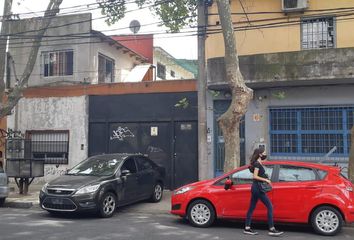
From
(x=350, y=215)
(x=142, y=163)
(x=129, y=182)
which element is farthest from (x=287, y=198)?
(x=142, y=163)

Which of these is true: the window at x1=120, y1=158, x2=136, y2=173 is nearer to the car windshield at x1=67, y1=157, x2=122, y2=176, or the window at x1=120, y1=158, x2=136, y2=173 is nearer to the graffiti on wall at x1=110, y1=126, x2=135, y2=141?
the car windshield at x1=67, y1=157, x2=122, y2=176

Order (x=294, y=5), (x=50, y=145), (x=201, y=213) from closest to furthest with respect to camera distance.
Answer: (x=201, y=213) → (x=294, y=5) → (x=50, y=145)

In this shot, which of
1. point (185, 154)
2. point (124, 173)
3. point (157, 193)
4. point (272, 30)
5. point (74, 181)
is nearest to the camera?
point (74, 181)

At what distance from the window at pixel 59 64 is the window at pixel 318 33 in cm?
965

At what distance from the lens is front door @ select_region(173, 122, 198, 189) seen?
15.4m

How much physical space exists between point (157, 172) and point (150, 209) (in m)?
1.56

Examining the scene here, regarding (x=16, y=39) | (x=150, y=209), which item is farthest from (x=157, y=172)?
(x=16, y=39)

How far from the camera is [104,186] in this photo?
34.5 ft

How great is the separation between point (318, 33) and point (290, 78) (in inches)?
92.5

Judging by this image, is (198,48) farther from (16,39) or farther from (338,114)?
(16,39)

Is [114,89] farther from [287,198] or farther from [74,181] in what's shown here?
[287,198]

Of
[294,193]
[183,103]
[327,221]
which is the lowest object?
[327,221]

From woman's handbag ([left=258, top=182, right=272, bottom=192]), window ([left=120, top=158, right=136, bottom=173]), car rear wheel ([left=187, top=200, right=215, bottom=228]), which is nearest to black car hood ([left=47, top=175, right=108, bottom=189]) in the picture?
window ([left=120, top=158, right=136, bottom=173])

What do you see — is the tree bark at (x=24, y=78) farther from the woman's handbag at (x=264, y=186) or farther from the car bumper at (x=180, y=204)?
the woman's handbag at (x=264, y=186)
